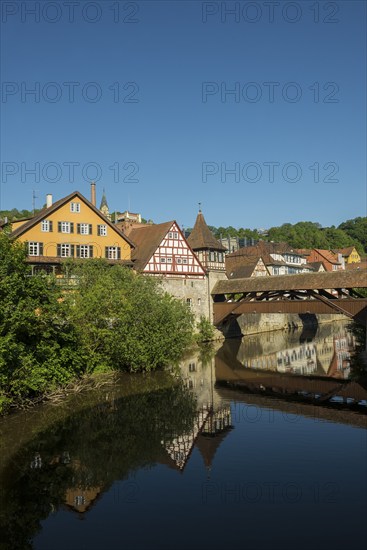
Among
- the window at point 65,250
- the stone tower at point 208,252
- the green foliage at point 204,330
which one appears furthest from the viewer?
the stone tower at point 208,252

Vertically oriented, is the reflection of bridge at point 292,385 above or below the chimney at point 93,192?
below

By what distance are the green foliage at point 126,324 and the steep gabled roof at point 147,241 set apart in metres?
11.8

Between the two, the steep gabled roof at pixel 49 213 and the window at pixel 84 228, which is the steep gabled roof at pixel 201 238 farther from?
the window at pixel 84 228

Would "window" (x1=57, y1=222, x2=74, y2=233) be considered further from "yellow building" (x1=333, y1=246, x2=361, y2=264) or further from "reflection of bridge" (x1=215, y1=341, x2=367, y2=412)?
"yellow building" (x1=333, y1=246, x2=361, y2=264)

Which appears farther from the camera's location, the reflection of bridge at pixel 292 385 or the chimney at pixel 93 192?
the chimney at pixel 93 192

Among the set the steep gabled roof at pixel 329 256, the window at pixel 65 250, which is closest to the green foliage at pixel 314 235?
the steep gabled roof at pixel 329 256

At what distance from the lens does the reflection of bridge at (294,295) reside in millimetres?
34438

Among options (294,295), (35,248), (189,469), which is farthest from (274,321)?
(189,469)

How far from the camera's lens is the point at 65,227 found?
37219 mm

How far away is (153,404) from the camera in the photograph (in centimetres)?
2019

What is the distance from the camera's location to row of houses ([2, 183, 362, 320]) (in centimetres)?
3600

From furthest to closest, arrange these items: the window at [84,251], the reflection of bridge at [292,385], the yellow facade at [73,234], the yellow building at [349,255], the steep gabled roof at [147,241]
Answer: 1. the yellow building at [349,255]
2. the steep gabled roof at [147,241]
3. the window at [84,251]
4. the yellow facade at [73,234]
5. the reflection of bridge at [292,385]

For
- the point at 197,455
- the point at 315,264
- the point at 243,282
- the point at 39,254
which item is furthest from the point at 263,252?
the point at 197,455

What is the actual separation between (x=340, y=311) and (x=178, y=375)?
533 inches
